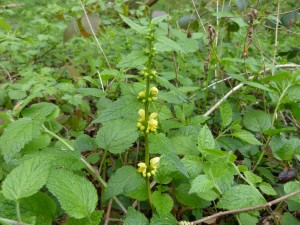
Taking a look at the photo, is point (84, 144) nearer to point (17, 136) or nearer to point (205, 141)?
point (17, 136)

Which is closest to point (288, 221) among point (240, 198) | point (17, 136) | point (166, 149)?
point (240, 198)

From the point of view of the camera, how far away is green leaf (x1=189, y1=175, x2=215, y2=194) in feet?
3.04

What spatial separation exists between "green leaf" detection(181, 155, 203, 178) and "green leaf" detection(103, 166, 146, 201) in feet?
0.52

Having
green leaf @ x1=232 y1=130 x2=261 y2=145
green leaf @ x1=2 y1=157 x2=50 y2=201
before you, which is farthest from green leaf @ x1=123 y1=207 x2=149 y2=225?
green leaf @ x1=232 y1=130 x2=261 y2=145

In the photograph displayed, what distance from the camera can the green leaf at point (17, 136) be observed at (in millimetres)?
887

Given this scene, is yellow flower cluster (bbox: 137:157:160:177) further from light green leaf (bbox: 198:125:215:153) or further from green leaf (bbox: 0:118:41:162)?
green leaf (bbox: 0:118:41:162)

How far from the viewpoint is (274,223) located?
1252mm

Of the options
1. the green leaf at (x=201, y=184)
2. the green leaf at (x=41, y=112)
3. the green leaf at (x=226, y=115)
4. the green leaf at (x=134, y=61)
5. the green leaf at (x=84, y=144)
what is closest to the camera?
the green leaf at (x=134, y=61)

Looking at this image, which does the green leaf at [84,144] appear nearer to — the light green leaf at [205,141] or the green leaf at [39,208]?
the green leaf at [39,208]

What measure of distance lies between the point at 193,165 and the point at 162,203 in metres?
0.16

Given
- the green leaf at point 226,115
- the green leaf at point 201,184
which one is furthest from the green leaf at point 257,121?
the green leaf at point 201,184

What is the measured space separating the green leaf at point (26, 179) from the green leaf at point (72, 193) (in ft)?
0.08

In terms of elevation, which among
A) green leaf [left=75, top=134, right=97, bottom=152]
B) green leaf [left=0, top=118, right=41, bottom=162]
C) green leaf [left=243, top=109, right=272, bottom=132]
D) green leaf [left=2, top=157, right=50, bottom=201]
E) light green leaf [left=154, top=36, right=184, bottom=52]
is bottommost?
green leaf [left=243, top=109, right=272, bottom=132]

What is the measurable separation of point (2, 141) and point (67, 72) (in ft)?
4.79
